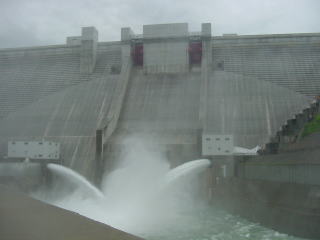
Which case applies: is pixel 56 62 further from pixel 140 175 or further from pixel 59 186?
pixel 140 175

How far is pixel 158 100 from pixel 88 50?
10.3 m

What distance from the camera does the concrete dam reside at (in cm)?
2916

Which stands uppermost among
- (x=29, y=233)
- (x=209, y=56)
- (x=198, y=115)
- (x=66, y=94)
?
(x=209, y=56)

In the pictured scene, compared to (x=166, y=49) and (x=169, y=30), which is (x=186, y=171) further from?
(x=169, y=30)

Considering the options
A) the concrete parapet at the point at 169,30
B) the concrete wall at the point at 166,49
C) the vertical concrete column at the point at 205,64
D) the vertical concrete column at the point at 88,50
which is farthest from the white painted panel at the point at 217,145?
the vertical concrete column at the point at 88,50

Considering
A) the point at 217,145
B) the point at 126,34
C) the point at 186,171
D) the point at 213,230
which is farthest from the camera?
the point at 126,34

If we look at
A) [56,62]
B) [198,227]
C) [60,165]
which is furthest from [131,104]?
[198,227]

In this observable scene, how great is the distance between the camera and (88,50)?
4156cm

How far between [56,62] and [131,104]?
11.6 meters

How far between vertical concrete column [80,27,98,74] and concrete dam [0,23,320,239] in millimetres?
101

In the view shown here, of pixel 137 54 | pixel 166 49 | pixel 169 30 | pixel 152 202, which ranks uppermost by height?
pixel 169 30

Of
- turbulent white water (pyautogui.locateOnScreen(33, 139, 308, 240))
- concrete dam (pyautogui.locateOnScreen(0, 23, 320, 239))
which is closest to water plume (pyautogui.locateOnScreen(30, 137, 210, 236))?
turbulent white water (pyautogui.locateOnScreen(33, 139, 308, 240))

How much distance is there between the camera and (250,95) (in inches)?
1369

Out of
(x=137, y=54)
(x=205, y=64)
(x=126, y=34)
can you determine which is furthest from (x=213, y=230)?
(x=126, y=34)
